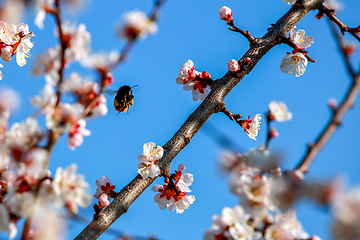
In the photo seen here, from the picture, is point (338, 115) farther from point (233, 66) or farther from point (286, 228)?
point (233, 66)

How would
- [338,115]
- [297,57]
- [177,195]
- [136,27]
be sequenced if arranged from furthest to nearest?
Result: [297,57]
[177,195]
[136,27]
[338,115]

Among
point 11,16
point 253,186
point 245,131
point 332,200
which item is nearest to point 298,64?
point 245,131

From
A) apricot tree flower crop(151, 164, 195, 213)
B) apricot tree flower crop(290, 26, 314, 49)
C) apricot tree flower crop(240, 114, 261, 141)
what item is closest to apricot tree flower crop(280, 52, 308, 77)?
apricot tree flower crop(290, 26, 314, 49)

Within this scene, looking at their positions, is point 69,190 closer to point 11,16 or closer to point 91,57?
point 91,57

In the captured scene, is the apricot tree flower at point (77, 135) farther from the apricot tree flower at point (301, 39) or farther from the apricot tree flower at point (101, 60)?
the apricot tree flower at point (301, 39)

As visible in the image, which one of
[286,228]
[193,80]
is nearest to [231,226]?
[286,228]

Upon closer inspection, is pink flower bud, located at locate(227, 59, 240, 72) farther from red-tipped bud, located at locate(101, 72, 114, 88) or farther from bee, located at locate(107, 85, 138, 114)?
bee, located at locate(107, 85, 138, 114)
